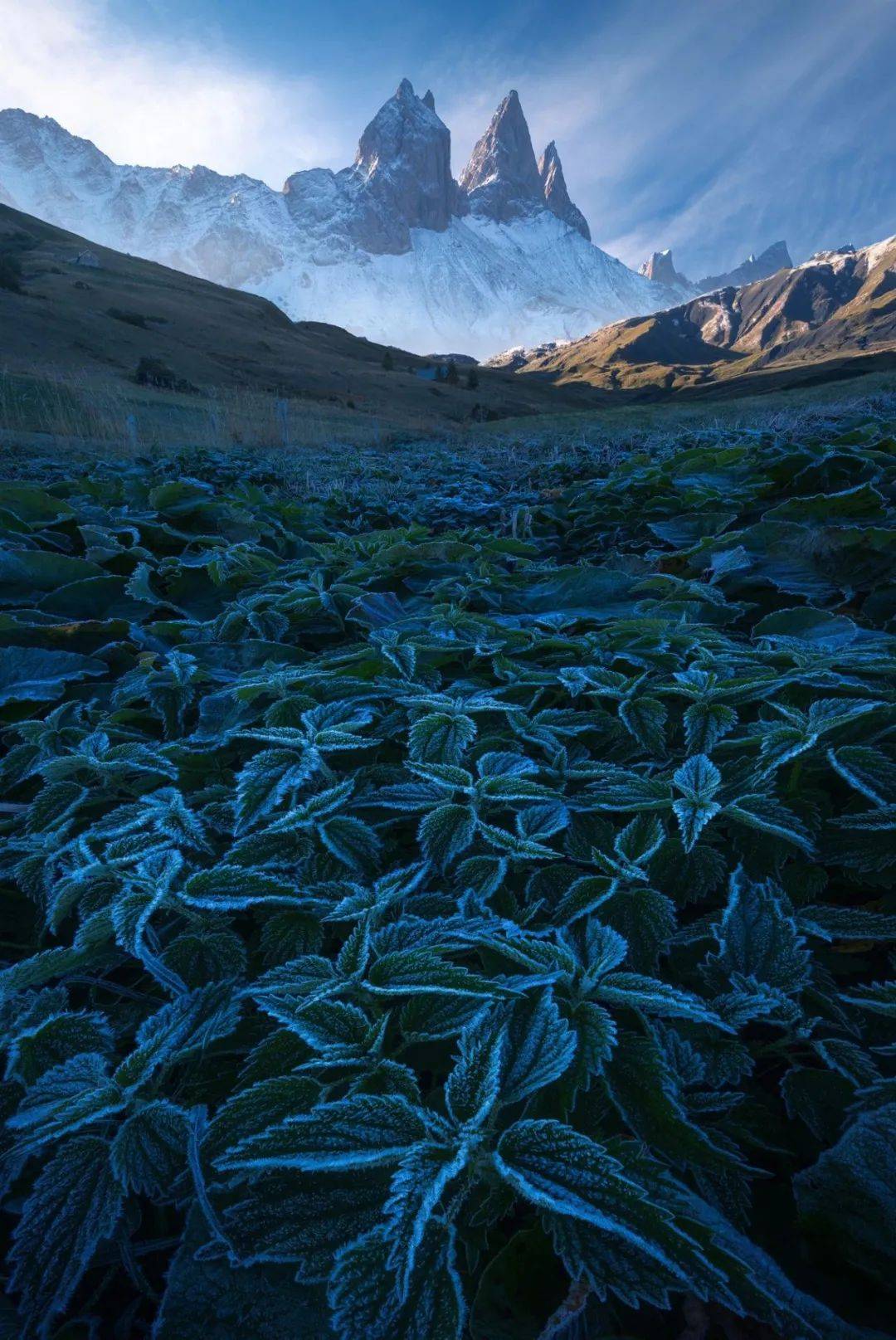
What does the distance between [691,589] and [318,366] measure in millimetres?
51661

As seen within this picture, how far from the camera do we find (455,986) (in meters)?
0.81

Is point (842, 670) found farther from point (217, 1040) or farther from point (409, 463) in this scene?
point (409, 463)

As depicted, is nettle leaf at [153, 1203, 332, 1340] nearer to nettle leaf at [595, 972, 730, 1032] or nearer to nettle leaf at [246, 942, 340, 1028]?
nettle leaf at [246, 942, 340, 1028]

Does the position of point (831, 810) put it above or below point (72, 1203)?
above

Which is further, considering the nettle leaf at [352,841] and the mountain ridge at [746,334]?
the mountain ridge at [746,334]

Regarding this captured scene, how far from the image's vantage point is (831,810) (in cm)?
128

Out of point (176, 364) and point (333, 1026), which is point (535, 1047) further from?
point (176, 364)

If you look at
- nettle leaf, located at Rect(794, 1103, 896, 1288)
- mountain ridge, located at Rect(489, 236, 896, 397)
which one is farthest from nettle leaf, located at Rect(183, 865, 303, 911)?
mountain ridge, located at Rect(489, 236, 896, 397)

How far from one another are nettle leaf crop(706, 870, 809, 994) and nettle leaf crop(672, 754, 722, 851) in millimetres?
112

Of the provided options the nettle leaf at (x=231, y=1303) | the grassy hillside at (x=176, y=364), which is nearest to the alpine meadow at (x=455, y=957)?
the nettle leaf at (x=231, y=1303)

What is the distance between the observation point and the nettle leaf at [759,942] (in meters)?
0.97

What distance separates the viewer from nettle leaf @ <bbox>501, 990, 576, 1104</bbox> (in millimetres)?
736

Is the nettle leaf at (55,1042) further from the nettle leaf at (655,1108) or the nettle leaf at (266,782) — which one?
the nettle leaf at (655,1108)

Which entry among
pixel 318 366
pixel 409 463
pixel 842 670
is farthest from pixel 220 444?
pixel 318 366
